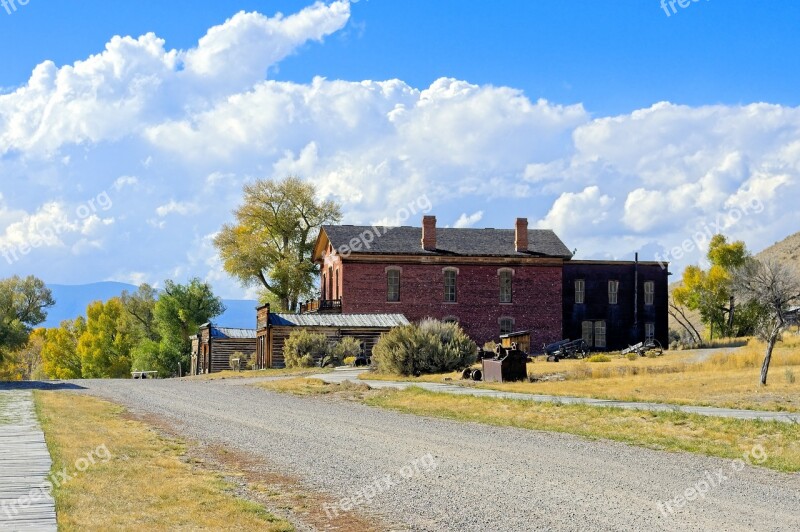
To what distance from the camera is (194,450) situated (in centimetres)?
1495

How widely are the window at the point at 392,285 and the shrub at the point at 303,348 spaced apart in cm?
935

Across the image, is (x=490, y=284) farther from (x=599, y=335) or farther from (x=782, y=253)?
(x=782, y=253)

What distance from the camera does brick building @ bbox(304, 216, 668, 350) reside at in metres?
57.3

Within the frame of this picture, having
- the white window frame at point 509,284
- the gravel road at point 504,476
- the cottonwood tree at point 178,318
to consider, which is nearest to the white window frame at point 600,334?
the white window frame at point 509,284

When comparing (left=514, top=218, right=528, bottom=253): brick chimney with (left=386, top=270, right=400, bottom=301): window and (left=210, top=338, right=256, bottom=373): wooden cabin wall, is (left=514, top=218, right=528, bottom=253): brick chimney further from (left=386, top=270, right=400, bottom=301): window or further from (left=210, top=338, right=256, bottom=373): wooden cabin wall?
(left=210, top=338, right=256, bottom=373): wooden cabin wall

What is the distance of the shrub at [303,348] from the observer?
4750 cm

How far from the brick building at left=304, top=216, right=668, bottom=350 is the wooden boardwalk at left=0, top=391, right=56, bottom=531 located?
40304 mm

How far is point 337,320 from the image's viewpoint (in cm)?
5238

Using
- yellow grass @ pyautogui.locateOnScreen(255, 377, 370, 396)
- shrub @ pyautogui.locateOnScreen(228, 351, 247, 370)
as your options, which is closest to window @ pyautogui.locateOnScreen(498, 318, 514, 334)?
shrub @ pyautogui.locateOnScreen(228, 351, 247, 370)

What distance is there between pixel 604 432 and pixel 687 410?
3.24 m

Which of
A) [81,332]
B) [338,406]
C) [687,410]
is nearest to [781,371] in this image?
[687,410]

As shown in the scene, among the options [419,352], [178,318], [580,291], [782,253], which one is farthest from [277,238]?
[782,253]

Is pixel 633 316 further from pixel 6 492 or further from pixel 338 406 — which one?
pixel 6 492

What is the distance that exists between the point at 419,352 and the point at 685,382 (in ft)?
37.4
